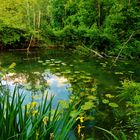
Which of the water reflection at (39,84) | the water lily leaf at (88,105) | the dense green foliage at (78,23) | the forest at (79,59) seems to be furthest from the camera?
the dense green foliage at (78,23)

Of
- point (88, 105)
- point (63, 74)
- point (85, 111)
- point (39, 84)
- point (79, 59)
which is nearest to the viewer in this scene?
point (85, 111)

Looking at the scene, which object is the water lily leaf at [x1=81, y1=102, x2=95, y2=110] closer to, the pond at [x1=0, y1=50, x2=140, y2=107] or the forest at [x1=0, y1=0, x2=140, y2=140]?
the forest at [x1=0, y1=0, x2=140, y2=140]

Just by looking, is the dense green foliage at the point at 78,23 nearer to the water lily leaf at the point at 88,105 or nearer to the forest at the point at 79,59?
the forest at the point at 79,59

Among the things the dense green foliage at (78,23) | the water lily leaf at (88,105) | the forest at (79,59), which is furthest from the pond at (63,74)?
the dense green foliage at (78,23)

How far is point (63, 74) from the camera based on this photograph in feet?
30.0

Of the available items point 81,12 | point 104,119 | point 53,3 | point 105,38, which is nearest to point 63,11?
point 53,3

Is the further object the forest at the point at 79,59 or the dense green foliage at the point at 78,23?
the dense green foliage at the point at 78,23

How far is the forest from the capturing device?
5507mm

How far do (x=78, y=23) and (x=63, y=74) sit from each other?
5767 millimetres

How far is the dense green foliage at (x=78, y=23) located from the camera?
453 inches

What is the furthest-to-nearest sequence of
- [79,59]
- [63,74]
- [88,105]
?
[79,59] < [63,74] < [88,105]

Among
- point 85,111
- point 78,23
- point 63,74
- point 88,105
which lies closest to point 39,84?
point 63,74

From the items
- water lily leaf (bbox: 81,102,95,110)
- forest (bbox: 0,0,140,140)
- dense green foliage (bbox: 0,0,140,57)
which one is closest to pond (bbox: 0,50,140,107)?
forest (bbox: 0,0,140,140)

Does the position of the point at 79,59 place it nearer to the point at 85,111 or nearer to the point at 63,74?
the point at 63,74
